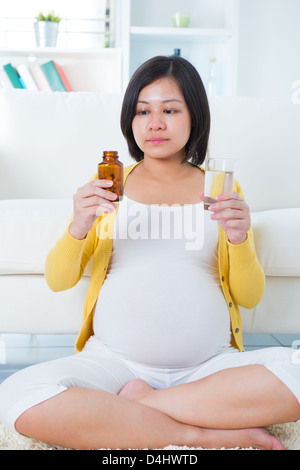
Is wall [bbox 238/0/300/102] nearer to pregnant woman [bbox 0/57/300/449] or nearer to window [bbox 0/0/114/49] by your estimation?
window [bbox 0/0/114/49]

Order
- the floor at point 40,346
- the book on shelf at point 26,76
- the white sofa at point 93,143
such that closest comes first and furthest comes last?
1. the floor at point 40,346
2. the white sofa at point 93,143
3. the book on shelf at point 26,76

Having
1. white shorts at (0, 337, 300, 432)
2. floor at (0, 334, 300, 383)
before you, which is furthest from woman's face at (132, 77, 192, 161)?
floor at (0, 334, 300, 383)

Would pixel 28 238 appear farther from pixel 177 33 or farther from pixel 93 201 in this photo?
pixel 177 33

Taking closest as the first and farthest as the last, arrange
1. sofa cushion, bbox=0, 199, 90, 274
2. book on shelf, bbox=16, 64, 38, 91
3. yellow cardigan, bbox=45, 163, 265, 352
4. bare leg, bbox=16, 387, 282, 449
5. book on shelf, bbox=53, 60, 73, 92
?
bare leg, bbox=16, 387, 282, 449
yellow cardigan, bbox=45, 163, 265, 352
sofa cushion, bbox=0, 199, 90, 274
book on shelf, bbox=16, 64, 38, 91
book on shelf, bbox=53, 60, 73, 92

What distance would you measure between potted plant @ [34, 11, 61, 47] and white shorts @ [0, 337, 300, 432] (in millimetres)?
2471

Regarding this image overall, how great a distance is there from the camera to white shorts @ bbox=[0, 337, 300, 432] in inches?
39.2

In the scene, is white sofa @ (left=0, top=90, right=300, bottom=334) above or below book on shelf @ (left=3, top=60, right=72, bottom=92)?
below

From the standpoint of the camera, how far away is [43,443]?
1.03 m

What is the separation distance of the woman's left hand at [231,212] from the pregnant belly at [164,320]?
150 mm

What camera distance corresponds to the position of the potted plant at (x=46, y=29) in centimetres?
321

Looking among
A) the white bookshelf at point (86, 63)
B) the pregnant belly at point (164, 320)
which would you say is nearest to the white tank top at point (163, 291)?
the pregnant belly at point (164, 320)

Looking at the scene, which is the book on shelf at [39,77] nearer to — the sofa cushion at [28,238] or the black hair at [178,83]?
the sofa cushion at [28,238]
